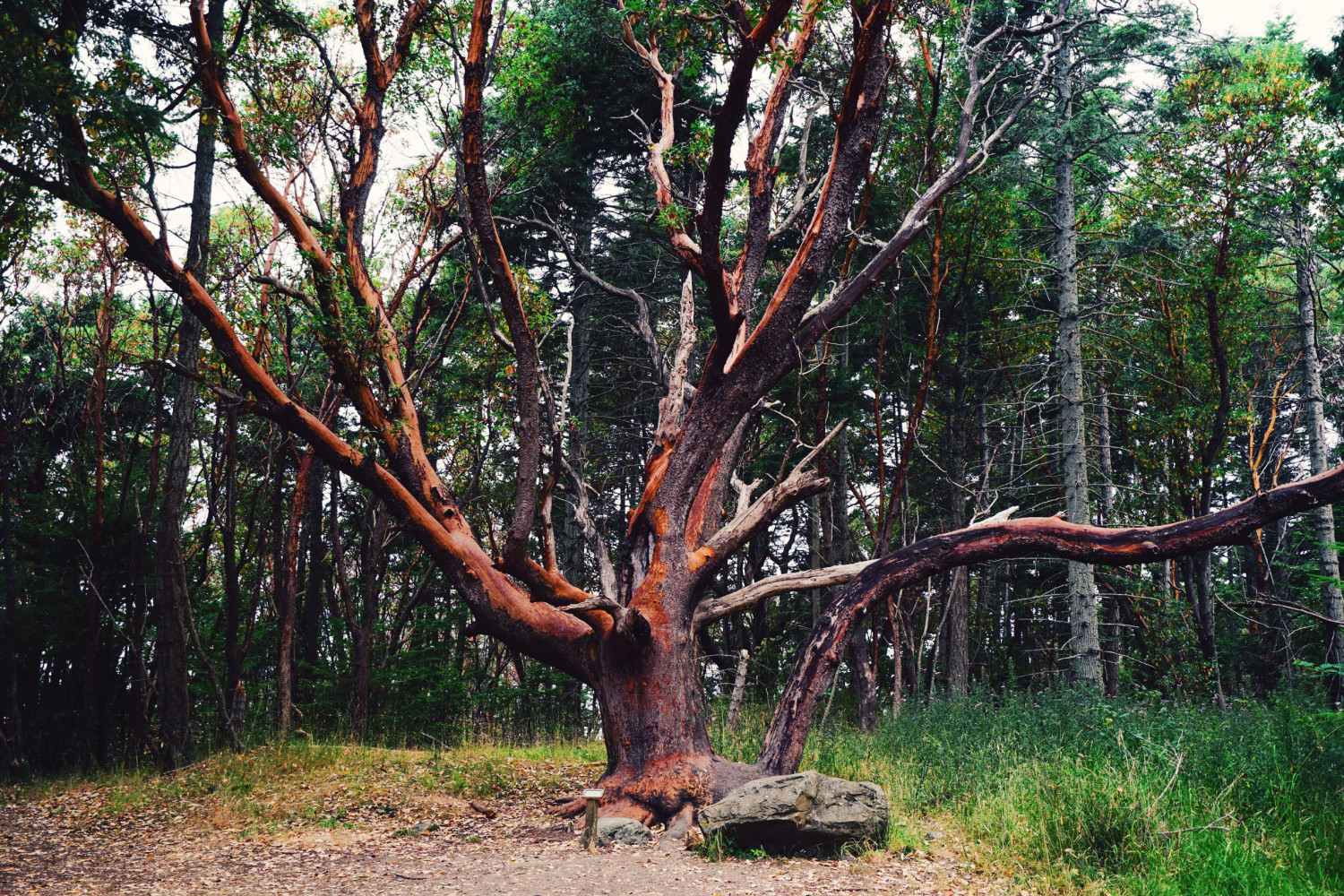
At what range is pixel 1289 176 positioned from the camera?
39.0ft

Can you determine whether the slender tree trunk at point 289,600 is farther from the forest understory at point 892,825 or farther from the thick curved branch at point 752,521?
the thick curved branch at point 752,521

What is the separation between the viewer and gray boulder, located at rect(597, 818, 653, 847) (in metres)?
5.84

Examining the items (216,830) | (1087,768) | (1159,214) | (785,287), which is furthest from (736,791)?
(1159,214)

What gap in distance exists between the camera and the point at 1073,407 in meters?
10.8

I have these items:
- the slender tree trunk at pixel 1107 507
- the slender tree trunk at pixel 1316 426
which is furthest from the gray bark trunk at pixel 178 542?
the slender tree trunk at pixel 1316 426

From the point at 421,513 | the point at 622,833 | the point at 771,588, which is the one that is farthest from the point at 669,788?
the point at 421,513

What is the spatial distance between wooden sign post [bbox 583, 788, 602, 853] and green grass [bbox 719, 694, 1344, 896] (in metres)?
2.03

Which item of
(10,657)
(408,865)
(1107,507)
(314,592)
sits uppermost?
(1107,507)

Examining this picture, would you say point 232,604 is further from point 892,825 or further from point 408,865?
point 892,825

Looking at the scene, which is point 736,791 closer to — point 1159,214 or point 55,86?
point 55,86

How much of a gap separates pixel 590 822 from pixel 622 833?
1.10 feet

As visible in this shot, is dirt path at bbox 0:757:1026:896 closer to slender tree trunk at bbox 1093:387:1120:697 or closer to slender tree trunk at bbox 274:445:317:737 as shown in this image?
slender tree trunk at bbox 274:445:317:737

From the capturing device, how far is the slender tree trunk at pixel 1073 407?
10.3 m

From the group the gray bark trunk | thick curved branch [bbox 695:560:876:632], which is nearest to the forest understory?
the gray bark trunk
